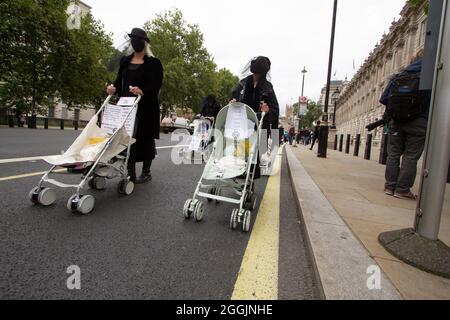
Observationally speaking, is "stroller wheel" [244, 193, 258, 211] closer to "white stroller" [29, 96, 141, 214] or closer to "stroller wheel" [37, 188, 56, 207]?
"white stroller" [29, 96, 141, 214]

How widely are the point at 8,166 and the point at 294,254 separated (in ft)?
16.2

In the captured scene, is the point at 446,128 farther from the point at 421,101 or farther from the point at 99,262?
the point at 99,262

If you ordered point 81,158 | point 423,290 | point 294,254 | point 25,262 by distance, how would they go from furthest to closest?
1. point 81,158
2. point 294,254
3. point 25,262
4. point 423,290

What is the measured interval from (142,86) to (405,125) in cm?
382

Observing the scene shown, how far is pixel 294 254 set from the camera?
7.88 ft

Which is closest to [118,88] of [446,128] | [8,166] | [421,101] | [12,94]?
[8,166]

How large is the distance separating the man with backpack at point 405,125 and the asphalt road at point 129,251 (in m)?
2.15

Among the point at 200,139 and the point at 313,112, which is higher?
the point at 313,112

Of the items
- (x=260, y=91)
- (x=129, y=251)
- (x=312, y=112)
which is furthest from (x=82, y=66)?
(x=312, y=112)

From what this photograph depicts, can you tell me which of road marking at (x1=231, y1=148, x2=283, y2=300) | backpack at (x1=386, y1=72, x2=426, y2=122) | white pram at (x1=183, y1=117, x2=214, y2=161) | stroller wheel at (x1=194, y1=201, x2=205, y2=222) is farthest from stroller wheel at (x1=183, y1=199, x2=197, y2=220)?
white pram at (x1=183, y1=117, x2=214, y2=161)

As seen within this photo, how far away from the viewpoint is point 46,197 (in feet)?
10.1

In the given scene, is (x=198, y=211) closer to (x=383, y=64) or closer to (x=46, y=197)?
(x=46, y=197)

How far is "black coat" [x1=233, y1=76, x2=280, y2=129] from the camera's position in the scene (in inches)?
153

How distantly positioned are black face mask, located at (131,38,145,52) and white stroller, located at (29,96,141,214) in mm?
745
